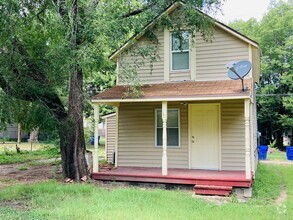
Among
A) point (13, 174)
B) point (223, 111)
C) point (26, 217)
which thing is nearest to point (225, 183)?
point (223, 111)

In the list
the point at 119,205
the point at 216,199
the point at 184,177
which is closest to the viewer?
the point at 119,205

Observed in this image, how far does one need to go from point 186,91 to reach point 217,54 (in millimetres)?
2039

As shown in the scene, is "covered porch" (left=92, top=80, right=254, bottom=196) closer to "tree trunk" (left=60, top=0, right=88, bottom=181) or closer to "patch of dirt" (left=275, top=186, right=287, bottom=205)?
"tree trunk" (left=60, top=0, right=88, bottom=181)

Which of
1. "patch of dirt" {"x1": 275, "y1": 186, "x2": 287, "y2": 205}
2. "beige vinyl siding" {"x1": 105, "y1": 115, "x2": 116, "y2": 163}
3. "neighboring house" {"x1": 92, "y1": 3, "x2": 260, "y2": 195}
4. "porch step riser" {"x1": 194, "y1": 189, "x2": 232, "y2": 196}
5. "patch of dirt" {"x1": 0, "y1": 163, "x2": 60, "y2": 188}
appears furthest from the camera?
"beige vinyl siding" {"x1": 105, "y1": 115, "x2": 116, "y2": 163}

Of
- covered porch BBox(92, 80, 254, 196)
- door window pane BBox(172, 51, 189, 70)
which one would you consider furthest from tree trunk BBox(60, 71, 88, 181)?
door window pane BBox(172, 51, 189, 70)

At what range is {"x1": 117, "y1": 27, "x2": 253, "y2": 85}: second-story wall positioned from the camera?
404 inches

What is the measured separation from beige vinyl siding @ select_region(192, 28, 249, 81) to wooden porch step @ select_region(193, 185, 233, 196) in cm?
374

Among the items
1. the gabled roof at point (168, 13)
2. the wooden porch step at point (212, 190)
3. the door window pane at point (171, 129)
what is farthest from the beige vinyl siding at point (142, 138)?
the wooden porch step at point (212, 190)

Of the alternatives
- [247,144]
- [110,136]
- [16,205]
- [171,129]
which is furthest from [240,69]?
[110,136]

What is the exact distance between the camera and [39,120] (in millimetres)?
9344

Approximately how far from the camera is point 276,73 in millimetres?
27000

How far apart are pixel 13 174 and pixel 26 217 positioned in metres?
6.65

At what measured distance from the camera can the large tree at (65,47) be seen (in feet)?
26.8

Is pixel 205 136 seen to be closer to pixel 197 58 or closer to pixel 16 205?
pixel 197 58
